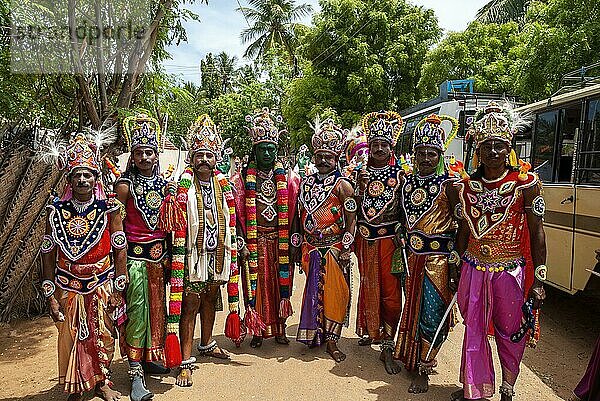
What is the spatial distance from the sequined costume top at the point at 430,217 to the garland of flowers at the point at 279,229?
1.28 metres

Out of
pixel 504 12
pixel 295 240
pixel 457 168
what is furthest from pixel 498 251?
pixel 504 12

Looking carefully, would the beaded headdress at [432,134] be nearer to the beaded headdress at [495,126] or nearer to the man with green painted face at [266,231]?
the beaded headdress at [495,126]

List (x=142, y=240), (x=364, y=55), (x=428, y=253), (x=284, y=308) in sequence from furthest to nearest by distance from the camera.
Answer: (x=364, y=55)
(x=284, y=308)
(x=428, y=253)
(x=142, y=240)

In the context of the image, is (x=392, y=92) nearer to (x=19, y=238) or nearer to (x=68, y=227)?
(x=19, y=238)

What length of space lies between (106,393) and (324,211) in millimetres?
2427

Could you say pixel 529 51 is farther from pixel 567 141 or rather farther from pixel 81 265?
pixel 81 265

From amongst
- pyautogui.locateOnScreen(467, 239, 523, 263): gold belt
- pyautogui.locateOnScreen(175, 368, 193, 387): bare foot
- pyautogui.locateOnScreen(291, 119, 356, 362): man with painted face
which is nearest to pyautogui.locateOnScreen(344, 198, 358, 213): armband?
pyautogui.locateOnScreen(291, 119, 356, 362): man with painted face

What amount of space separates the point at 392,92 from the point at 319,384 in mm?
15013

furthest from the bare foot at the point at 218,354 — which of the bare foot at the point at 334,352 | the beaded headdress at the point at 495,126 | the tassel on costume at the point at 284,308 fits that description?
the beaded headdress at the point at 495,126

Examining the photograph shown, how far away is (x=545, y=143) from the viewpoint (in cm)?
641

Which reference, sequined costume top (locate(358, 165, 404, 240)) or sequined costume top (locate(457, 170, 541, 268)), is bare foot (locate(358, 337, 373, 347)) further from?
sequined costume top (locate(457, 170, 541, 268))

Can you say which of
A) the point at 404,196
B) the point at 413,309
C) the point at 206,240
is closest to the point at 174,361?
the point at 206,240

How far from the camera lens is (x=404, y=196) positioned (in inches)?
175

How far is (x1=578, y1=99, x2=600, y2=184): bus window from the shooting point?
17.4 feet
